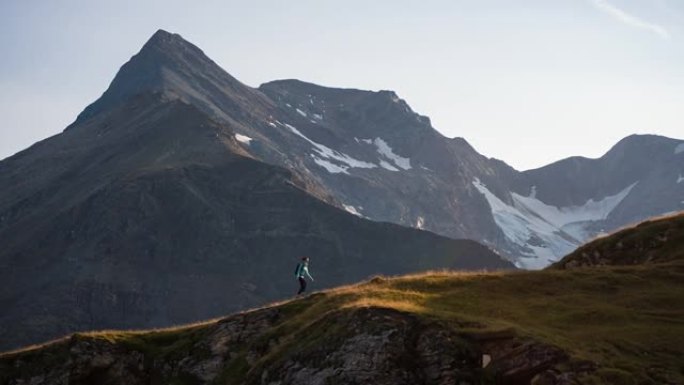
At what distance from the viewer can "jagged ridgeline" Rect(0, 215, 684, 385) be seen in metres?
25.4

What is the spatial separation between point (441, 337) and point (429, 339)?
0.41 m

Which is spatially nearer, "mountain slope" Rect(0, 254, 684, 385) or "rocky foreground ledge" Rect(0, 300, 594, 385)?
"mountain slope" Rect(0, 254, 684, 385)

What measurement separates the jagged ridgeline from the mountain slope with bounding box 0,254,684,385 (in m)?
0.05

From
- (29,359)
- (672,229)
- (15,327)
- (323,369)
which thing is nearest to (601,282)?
(672,229)

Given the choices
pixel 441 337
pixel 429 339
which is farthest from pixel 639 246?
pixel 429 339

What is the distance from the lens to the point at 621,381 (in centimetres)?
2350

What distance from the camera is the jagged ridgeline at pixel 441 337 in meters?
25.4

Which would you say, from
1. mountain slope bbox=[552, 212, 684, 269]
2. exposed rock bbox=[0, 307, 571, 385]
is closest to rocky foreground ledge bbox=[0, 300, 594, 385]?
exposed rock bbox=[0, 307, 571, 385]

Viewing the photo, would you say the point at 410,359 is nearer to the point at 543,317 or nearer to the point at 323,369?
the point at 323,369

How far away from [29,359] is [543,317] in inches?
847

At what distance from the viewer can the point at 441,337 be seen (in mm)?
27109

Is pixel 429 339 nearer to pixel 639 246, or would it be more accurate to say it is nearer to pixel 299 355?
pixel 299 355

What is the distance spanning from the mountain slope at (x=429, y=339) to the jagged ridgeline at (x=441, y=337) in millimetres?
47

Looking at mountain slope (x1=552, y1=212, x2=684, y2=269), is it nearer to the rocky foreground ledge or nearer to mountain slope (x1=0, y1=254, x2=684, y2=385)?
mountain slope (x1=0, y1=254, x2=684, y2=385)
